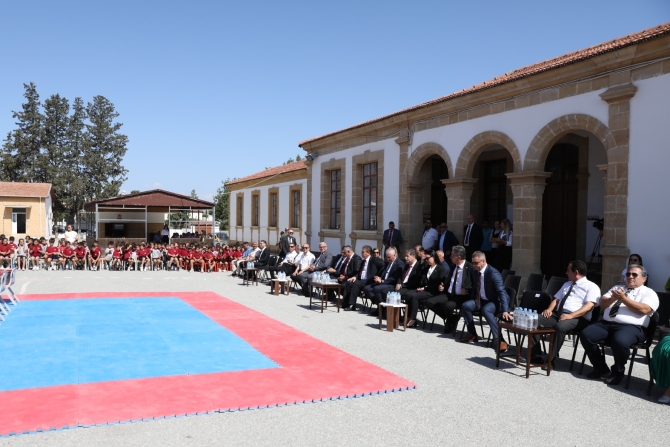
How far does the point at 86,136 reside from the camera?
53250 mm

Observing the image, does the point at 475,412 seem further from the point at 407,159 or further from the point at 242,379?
the point at 407,159

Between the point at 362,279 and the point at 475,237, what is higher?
the point at 475,237

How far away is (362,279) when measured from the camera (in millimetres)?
10656

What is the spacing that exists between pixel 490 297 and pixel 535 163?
4250mm

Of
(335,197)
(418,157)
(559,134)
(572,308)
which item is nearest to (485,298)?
(572,308)

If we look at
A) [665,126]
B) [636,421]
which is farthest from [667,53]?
[636,421]

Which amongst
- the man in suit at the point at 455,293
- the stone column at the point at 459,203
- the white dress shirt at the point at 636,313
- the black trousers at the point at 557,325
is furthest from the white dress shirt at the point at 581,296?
the stone column at the point at 459,203

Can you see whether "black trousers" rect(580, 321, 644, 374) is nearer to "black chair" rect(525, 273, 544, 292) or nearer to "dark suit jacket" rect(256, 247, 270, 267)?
"black chair" rect(525, 273, 544, 292)

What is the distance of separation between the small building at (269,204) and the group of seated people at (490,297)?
10.5m

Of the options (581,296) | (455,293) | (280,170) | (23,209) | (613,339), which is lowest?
(613,339)

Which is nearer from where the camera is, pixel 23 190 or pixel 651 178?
pixel 651 178

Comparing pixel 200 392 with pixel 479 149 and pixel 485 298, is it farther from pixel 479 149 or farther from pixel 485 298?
pixel 479 149

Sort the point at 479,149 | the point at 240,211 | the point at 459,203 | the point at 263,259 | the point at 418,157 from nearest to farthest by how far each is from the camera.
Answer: the point at 479,149 → the point at 459,203 → the point at 418,157 → the point at 263,259 → the point at 240,211

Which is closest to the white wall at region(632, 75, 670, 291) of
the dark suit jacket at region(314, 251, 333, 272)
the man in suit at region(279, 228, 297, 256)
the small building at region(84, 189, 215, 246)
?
the dark suit jacket at region(314, 251, 333, 272)
